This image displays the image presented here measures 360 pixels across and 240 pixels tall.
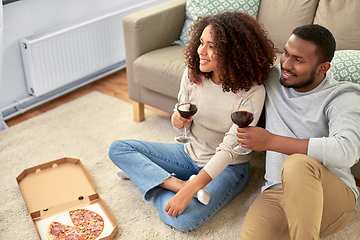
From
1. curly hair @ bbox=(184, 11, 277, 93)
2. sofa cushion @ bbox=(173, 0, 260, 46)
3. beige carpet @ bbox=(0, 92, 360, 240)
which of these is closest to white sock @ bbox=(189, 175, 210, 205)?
beige carpet @ bbox=(0, 92, 360, 240)

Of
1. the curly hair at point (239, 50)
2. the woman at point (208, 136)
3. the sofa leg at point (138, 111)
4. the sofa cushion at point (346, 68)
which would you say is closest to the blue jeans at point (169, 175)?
the woman at point (208, 136)

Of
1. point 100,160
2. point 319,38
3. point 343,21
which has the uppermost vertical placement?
point 319,38

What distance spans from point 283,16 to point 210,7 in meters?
0.45

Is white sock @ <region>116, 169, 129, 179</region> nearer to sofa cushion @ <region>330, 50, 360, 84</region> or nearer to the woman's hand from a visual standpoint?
the woman's hand

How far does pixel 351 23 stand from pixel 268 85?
82cm

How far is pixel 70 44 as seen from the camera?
8.87 ft

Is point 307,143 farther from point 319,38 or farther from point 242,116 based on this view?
point 319,38

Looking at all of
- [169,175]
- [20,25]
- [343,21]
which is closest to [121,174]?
[169,175]

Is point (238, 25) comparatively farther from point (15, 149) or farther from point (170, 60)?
point (15, 149)

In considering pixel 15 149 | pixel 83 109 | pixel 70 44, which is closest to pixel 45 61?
pixel 70 44

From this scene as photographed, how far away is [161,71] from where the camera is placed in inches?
85.3

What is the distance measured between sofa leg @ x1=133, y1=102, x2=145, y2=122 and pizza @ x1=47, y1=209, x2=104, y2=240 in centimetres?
93

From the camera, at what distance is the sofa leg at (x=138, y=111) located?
2.48 m

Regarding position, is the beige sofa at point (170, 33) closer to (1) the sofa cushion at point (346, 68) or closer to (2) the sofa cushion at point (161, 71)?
(2) the sofa cushion at point (161, 71)
